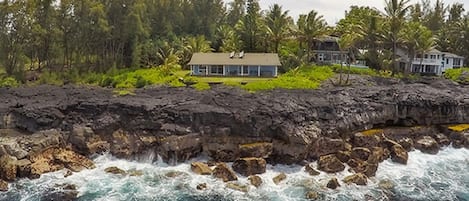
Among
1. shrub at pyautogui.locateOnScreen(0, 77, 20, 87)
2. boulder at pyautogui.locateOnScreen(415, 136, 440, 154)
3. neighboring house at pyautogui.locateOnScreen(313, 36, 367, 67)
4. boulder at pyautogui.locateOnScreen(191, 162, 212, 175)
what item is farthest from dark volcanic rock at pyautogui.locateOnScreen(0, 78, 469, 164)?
neighboring house at pyautogui.locateOnScreen(313, 36, 367, 67)

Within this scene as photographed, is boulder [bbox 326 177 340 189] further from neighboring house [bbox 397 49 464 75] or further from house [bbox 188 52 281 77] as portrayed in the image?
neighboring house [bbox 397 49 464 75]

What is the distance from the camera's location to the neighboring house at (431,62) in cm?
7112

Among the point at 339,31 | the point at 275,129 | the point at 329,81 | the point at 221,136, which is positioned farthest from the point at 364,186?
the point at 339,31

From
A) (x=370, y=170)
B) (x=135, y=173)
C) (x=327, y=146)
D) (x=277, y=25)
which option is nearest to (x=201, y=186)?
(x=135, y=173)

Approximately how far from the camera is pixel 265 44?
7200cm

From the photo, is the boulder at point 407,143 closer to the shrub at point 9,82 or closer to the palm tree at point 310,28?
the palm tree at point 310,28

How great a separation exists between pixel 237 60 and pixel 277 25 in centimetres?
1003

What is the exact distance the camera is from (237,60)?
62.3 meters

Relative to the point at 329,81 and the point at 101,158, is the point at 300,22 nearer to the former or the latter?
the point at 329,81

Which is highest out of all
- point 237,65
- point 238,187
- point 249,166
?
point 237,65

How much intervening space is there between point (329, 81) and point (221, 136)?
82.8 feet

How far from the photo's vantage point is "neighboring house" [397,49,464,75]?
233 ft

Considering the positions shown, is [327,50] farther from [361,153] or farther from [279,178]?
[279,178]

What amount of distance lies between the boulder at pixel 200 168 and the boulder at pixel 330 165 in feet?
28.9
